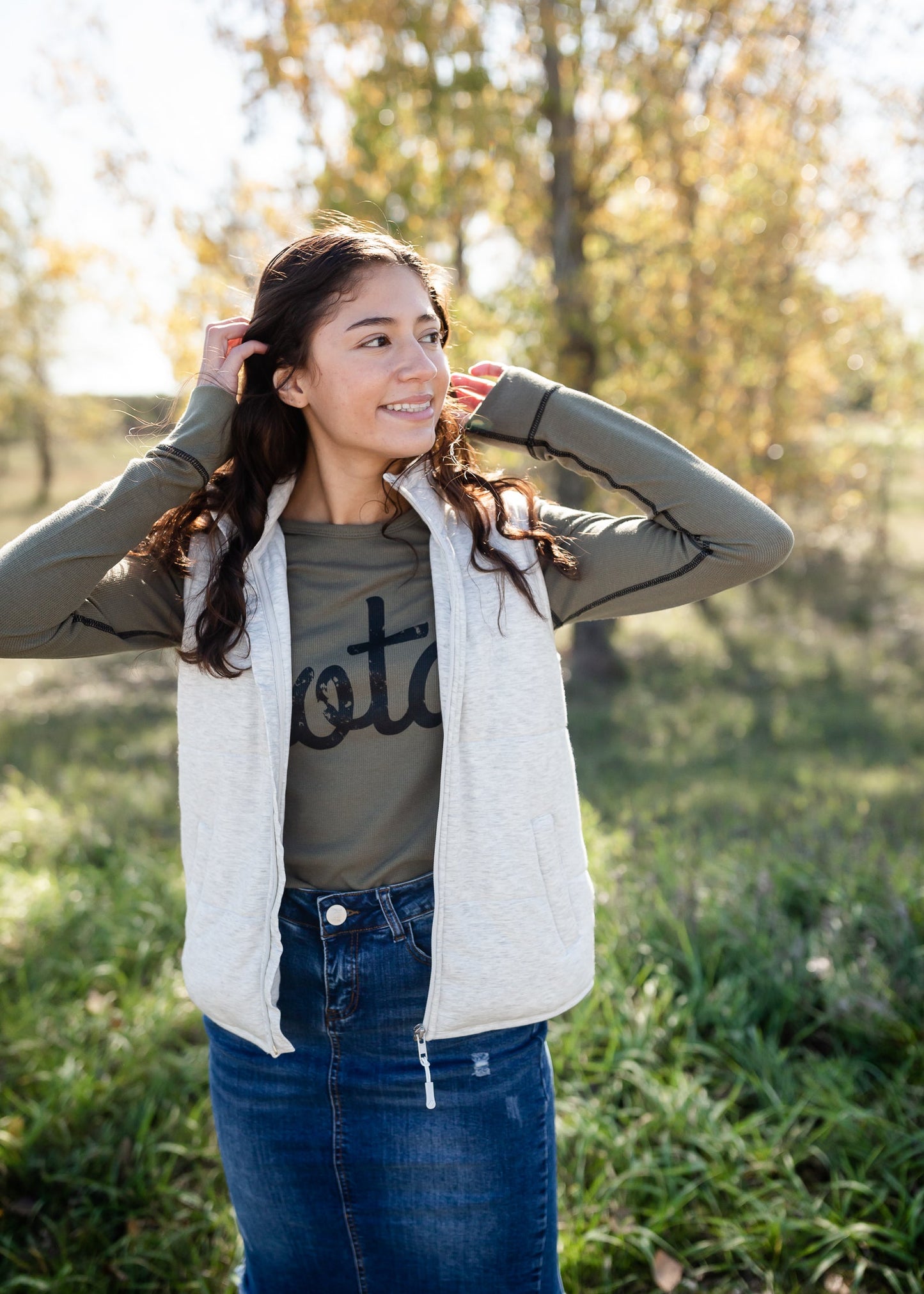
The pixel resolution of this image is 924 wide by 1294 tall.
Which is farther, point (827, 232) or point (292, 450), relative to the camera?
point (827, 232)

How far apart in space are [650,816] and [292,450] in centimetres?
385

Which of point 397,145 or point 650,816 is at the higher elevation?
point 397,145

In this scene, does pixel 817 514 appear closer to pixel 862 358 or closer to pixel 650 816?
pixel 862 358

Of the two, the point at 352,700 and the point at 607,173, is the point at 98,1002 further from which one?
the point at 607,173

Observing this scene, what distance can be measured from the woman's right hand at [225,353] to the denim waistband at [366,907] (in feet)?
3.47

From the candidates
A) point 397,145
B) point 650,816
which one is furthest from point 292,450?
point 397,145

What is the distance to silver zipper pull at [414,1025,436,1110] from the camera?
1.87 m

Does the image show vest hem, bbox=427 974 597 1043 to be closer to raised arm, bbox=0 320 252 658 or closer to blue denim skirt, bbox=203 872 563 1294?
blue denim skirt, bbox=203 872 563 1294

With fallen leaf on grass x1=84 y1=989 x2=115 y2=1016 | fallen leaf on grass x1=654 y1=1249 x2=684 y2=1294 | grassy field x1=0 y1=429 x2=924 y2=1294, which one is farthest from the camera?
fallen leaf on grass x1=84 y1=989 x2=115 y2=1016

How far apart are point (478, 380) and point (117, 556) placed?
0.86 m

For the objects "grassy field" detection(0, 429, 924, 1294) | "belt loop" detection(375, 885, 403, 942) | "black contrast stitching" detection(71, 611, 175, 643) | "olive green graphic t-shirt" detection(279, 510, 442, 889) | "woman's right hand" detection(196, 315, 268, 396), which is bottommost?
"grassy field" detection(0, 429, 924, 1294)

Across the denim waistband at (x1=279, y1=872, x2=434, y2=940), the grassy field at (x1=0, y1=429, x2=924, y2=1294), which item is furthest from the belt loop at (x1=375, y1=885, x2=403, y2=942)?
the grassy field at (x1=0, y1=429, x2=924, y2=1294)

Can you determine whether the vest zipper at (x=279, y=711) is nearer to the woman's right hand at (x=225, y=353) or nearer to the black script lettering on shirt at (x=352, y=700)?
the black script lettering on shirt at (x=352, y=700)

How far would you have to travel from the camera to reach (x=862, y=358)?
12.2 metres
